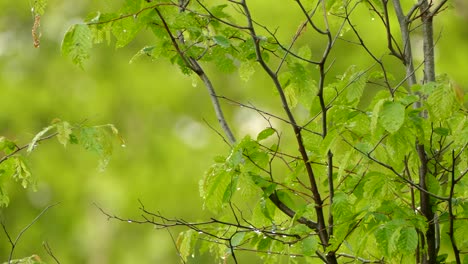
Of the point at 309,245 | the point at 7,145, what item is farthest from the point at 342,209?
the point at 7,145

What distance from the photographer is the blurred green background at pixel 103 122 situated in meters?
12.7

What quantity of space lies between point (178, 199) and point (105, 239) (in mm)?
1453

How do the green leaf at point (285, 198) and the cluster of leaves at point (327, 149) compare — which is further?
the green leaf at point (285, 198)

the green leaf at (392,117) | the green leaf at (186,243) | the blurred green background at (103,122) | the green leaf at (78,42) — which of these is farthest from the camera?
the blurred green background at (103,122)

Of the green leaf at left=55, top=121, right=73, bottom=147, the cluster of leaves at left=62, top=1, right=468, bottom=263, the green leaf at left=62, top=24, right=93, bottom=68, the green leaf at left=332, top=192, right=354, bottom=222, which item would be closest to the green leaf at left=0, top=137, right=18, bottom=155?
the green leaf at left=55, top=121, right=73, bottom=147

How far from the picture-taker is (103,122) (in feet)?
42.0

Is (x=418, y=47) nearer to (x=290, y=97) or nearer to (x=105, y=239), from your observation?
(x=105, y=239)

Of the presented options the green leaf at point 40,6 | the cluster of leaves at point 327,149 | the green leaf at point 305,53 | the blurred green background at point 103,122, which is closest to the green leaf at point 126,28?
the cluster of leaves at point 327,149

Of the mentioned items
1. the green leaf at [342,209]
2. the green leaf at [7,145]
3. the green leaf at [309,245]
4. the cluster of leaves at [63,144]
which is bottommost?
the green leaf at [309,245]

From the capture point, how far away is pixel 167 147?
1302cm

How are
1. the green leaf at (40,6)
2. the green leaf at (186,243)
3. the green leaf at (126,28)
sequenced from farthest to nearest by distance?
the green leaf at (186,243)
the green leaf at (126,28)
the green leaf at (40,6)

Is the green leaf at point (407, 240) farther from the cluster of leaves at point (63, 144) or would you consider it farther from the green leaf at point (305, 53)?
the cluster of leaves at point (63, 144)

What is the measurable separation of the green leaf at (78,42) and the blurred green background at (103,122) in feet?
32.3

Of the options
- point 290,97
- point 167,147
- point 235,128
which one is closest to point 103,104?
point 167,147
